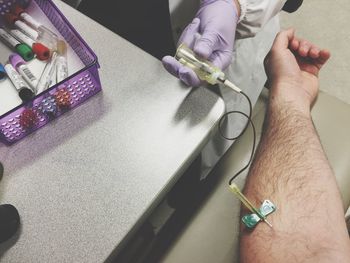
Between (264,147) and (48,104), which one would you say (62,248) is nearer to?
(48,104)

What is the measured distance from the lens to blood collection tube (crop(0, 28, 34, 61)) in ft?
2.47

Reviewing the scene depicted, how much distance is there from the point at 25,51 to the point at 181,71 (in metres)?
0.35

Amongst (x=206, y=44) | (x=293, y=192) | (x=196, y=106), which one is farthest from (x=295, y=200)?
(x=206, y=44)

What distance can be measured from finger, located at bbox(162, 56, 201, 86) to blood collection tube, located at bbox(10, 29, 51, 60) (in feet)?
0.86

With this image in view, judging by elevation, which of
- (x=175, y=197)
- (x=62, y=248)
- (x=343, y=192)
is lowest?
(x=175, y=197)

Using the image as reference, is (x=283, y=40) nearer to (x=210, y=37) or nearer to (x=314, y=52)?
(x=314, y=52)

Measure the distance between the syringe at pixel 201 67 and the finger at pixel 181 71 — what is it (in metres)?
0.01

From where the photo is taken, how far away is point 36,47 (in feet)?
2.45

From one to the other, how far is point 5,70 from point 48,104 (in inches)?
6.4

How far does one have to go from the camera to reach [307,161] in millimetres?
752

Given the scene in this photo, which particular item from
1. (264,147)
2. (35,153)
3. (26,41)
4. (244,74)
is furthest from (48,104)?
(244,74)

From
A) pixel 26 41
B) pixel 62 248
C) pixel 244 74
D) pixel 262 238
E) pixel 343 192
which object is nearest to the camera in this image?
pixel 62 248

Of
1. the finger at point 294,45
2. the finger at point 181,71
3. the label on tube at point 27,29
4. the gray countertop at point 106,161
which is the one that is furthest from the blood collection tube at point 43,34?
the finger at point 294,45

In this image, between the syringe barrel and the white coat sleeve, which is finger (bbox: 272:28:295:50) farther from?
the syringe barrel
